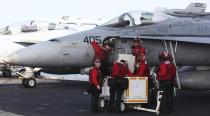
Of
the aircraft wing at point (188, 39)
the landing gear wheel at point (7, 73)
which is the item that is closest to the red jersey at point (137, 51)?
the aircraft wing at point (188, 39)

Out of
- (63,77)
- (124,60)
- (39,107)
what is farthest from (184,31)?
(63,77)

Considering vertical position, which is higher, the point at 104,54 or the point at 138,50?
the point at 138,50

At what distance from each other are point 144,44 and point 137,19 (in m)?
1.68

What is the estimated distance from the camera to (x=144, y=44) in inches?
480

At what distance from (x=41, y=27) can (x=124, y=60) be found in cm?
1217

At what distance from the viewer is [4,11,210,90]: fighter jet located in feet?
39.7

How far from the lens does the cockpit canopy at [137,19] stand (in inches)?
533

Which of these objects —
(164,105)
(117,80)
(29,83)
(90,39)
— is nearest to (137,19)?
Result: (90,39)

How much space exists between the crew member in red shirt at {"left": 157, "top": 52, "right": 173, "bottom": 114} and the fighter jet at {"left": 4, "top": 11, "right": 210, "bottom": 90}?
1486 mm

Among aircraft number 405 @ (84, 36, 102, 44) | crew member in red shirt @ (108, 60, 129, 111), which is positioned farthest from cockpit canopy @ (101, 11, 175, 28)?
crew member in red shirt @ (108, 60, 129, 111)

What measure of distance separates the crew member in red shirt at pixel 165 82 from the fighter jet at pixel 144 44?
1486 millimetres

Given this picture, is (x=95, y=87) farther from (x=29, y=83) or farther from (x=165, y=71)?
(x=29, y=83)

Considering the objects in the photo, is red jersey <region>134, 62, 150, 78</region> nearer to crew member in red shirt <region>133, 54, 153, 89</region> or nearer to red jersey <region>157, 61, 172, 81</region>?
crew member in red shirt <region>133, 54, 153, 89</region>

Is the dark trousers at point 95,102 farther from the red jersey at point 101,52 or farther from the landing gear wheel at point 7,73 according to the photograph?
the landing gear wheel at point 7,73
